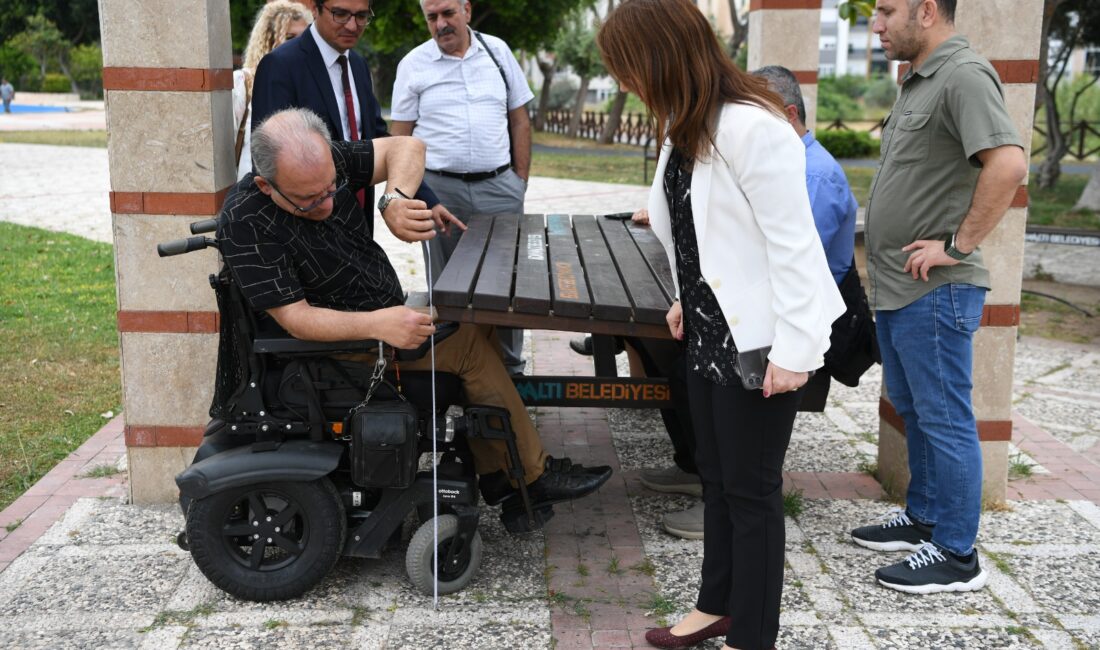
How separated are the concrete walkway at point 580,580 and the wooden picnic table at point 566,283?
0.58 meters

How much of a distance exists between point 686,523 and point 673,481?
0.45m

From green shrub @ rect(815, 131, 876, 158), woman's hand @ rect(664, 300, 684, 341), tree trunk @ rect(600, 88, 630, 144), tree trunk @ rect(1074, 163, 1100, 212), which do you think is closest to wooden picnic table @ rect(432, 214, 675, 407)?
woman's hand @ rect(664, 300, 684, 341)

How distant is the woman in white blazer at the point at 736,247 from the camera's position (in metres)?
2.71

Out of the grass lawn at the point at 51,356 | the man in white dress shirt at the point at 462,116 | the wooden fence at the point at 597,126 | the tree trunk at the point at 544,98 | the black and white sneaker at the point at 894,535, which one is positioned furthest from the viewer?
the tree trunk at the point at 544,98

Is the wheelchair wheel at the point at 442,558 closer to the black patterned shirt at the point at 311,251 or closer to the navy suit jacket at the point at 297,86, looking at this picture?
the black patterned shirt at the point at 311,251

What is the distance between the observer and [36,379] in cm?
652

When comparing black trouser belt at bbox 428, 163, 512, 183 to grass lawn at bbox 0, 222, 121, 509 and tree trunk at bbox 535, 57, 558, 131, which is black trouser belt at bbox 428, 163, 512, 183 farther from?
tree trunk at bbox 535, 57, 558, 131

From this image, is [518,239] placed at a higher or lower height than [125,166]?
lower

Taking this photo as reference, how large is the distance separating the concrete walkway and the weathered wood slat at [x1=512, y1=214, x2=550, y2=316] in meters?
1.00

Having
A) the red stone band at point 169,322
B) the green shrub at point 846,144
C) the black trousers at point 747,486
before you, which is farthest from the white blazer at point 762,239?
the green shrub at point 846,144

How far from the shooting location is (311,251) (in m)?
3.55

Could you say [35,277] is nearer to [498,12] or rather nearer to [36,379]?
[36,379]

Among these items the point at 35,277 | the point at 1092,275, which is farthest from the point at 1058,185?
the point at 35,277

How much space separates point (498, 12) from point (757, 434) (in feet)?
92.1
